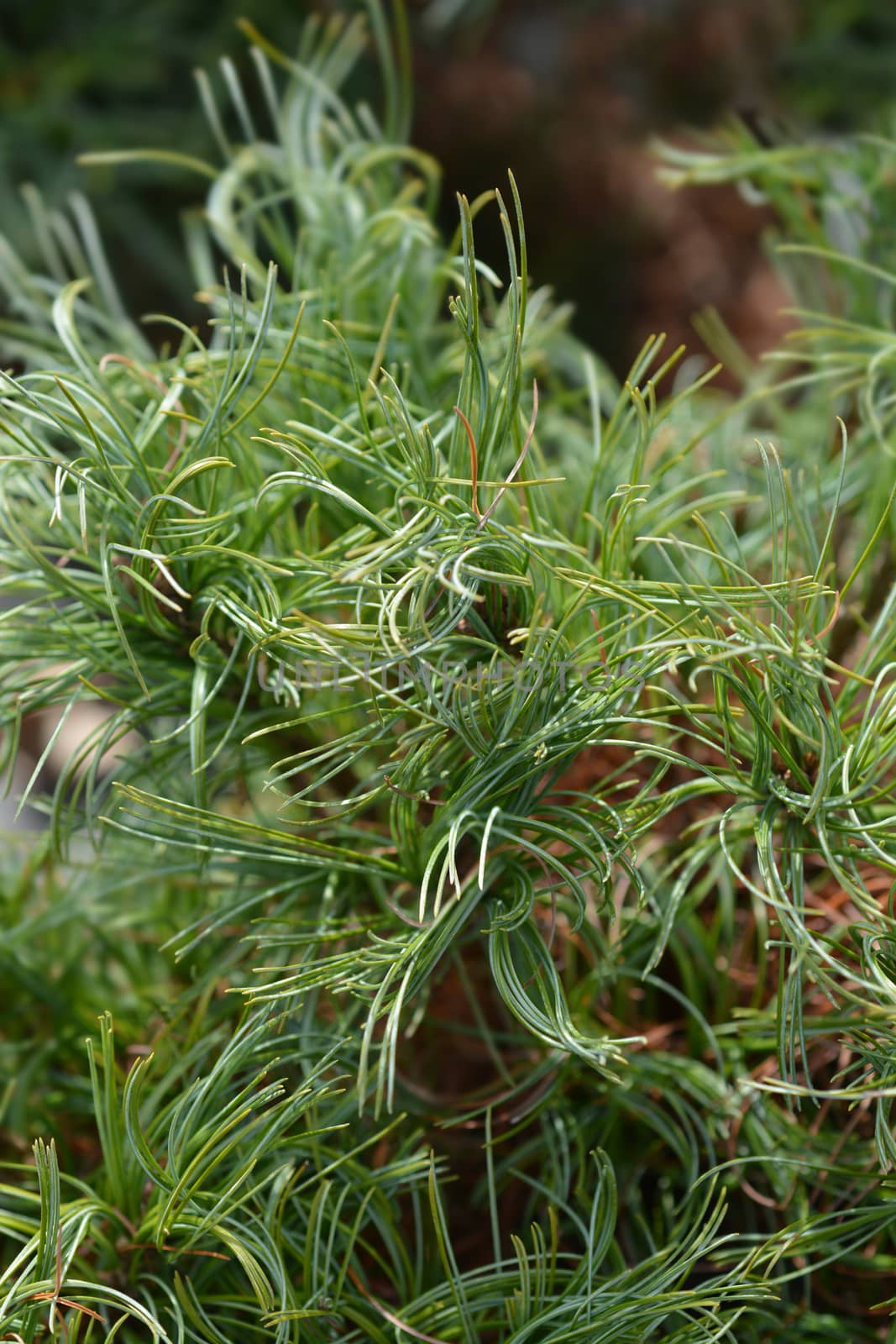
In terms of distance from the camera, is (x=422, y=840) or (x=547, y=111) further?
(x=547, y=111)

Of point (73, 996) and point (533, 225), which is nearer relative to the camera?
point (73, 996)

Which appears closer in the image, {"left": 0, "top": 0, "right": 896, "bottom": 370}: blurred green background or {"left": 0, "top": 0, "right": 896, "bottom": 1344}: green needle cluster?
{"left": 0, "top": 0, "right": 896, "bottom": 1344}: green needle cluster

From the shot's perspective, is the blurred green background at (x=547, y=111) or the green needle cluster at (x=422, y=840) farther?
the blurred green background at (x=547, y=111)

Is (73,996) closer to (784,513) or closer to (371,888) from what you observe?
(371,888)

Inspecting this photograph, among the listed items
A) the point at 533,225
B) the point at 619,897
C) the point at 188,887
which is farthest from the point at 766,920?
the point at 533,225
